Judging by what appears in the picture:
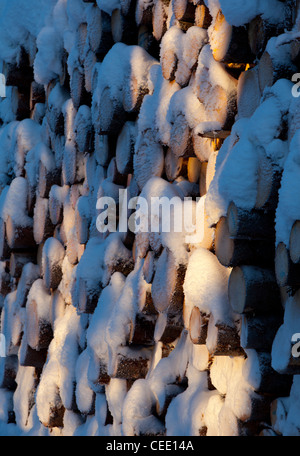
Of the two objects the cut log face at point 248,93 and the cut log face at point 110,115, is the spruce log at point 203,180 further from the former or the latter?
the cut log face at point 110,115

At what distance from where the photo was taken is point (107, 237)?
6.85 feet

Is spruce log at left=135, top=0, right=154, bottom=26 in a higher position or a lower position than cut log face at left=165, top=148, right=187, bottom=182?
higher

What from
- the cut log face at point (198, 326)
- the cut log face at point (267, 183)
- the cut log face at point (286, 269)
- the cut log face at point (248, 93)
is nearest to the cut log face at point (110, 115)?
the cut log face at point (248, 93)

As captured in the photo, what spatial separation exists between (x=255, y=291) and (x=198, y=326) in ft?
0.64

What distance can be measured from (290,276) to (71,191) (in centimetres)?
145

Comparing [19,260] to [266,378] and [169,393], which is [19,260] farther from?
[266,378]

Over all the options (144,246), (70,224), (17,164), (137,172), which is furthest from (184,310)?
(17,164)

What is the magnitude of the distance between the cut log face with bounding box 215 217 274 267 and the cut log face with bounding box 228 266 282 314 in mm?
16

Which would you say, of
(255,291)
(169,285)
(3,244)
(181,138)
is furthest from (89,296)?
(3,244)

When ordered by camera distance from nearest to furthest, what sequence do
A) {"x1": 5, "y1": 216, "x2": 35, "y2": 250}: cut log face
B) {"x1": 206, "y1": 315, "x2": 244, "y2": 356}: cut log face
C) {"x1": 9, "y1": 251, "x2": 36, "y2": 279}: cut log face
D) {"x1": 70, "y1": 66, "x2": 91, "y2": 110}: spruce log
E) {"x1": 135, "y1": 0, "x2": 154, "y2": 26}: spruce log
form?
{"x1": 206, "y1": 315, "x2": 244, "y2": 356}: cut log face
{"x1": 135, "y1": 0, "x2": 154, "y2": 26}: spruce log
{"x1": 70, "y1": 66, "x2": 91, "y2": 110}: spruce log
{"x1": 5, "y1": 216, "x2": 35, "y2": 250}: cut log face
{"x1": 9, "y1": 251, "x2": 36, "y2": 279}: cut log face

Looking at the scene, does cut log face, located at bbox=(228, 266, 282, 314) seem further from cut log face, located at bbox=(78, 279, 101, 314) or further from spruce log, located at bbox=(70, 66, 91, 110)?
spruce log, located at bbox=(70, 66, 91, 110)

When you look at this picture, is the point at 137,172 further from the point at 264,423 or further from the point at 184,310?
the point at 264,423

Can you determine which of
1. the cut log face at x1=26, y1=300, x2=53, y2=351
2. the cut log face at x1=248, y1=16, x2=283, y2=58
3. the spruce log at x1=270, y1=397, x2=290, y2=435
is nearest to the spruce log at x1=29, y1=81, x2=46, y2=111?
the cut log face at x1=26, y1=300, x2=53, y2=351

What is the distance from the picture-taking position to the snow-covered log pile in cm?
124
